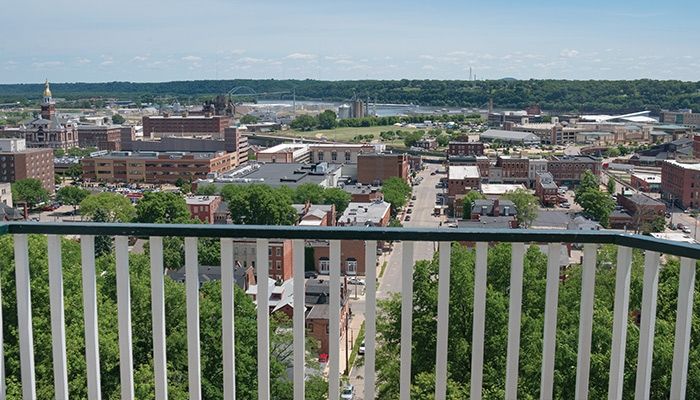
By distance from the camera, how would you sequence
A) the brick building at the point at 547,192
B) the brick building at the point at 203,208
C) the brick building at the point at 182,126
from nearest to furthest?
the brick building at the point at 203,208
the brick building at the point at 547,192
the brick building at the point at 182,126

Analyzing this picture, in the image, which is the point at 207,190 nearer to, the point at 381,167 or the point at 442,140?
the point at 381,167

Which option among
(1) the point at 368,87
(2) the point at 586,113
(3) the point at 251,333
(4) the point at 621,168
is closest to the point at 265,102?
(1) the point at 368,87

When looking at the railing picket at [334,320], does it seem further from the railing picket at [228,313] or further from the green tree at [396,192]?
the green tree at [396,192]

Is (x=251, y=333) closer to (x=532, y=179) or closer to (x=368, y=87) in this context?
(x=532, y=179)

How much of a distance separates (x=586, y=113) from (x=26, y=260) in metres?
111

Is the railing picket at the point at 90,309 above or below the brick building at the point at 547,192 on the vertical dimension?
above

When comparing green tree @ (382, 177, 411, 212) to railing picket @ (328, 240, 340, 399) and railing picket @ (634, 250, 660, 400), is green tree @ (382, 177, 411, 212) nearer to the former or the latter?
railing picket @ (328, 240, 340, 399)

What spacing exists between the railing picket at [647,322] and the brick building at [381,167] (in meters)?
42.1

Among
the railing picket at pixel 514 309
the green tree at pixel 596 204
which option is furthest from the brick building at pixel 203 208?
the railing picket at pixel 514 309

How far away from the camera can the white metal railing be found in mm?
2289

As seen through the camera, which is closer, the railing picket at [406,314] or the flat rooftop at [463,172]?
the railing picket at [406,314]

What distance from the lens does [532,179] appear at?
155 feet

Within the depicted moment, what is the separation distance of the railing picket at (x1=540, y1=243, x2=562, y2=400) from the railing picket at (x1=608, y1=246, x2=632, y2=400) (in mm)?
178

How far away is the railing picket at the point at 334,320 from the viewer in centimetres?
231
